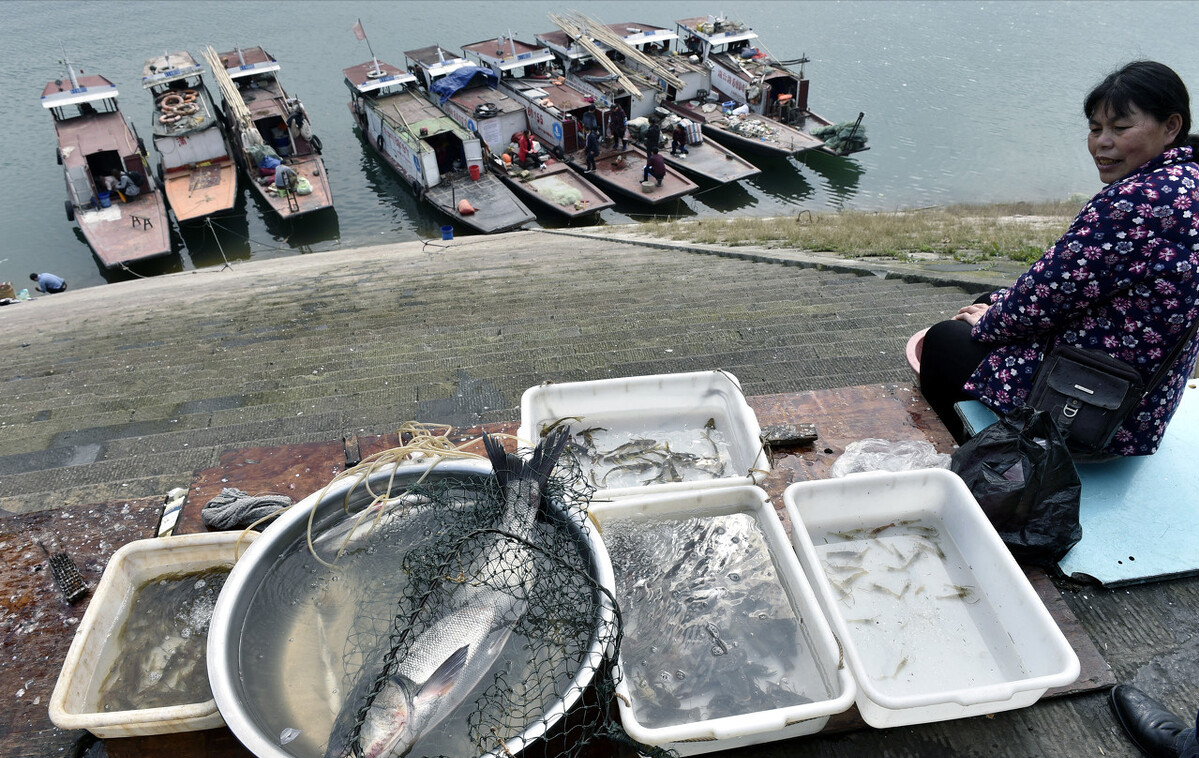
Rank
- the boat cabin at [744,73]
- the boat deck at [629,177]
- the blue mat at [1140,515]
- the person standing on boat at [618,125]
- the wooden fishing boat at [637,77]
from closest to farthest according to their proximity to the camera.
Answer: the blue mat at [1140,515] < the boat deck at [629,177] < the person standing on boat at [618,125] < the wooden fishing boat at [637,77] < the boat cabin at [744,73]

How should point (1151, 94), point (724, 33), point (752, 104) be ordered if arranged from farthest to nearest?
point (724, 33) → point (752, 104) → point (1151, 94)

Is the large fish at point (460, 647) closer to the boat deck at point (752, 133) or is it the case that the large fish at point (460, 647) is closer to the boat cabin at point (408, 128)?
the boat cabin at point (408, 128)

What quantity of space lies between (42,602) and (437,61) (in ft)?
79.1

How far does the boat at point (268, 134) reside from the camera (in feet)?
61.0

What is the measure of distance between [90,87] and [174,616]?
74.7ft

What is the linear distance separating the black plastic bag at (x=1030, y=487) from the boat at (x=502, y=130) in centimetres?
1638

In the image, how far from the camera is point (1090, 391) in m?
2.96

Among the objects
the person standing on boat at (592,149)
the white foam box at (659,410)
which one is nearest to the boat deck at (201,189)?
the person standing on boat at (592,149)

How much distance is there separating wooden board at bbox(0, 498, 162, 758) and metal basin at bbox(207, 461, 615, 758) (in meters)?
0.74

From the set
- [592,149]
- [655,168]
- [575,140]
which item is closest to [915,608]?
[655,168]

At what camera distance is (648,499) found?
2809 millimetres

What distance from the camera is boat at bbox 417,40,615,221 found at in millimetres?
19156

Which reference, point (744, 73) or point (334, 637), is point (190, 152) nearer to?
point (744, 73)

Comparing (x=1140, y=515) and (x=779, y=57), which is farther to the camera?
(x=779, y=57)
